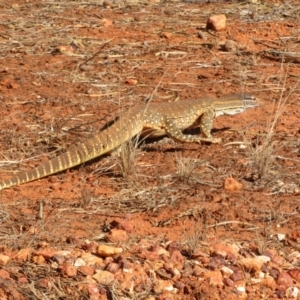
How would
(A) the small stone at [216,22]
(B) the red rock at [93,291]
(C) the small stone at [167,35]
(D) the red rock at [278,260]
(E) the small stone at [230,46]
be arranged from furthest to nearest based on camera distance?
(A) the small stone at [216,22], (C) the small stone at [167,35], (E) the small stone at [230,46], (D) the red rock at [278,260], (B) the red rock at [93,291]

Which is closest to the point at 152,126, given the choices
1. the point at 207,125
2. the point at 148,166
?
the point at 207,125

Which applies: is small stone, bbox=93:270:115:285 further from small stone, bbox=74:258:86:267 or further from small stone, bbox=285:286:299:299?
small stone, bbox=285:286:299:299

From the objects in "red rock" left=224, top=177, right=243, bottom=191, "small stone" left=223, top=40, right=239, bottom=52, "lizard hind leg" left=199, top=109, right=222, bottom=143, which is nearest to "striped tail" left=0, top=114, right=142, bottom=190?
"lizard hind leg" left=199, top=109, right=222, bottom=143

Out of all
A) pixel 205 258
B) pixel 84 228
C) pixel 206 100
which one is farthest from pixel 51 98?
pixel 205 258

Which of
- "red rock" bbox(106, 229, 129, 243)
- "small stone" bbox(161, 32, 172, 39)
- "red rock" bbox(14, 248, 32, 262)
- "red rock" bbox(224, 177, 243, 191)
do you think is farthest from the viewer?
"small stone" bbox(161, 32, 172, 39)

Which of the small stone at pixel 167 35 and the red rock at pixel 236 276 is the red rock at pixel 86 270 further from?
the small stone at pixel 167 35

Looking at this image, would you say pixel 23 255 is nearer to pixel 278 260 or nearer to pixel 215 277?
pixel 215 277

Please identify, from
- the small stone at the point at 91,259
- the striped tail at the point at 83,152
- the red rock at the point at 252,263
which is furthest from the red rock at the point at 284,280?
the striped tail at the point at 83,152
